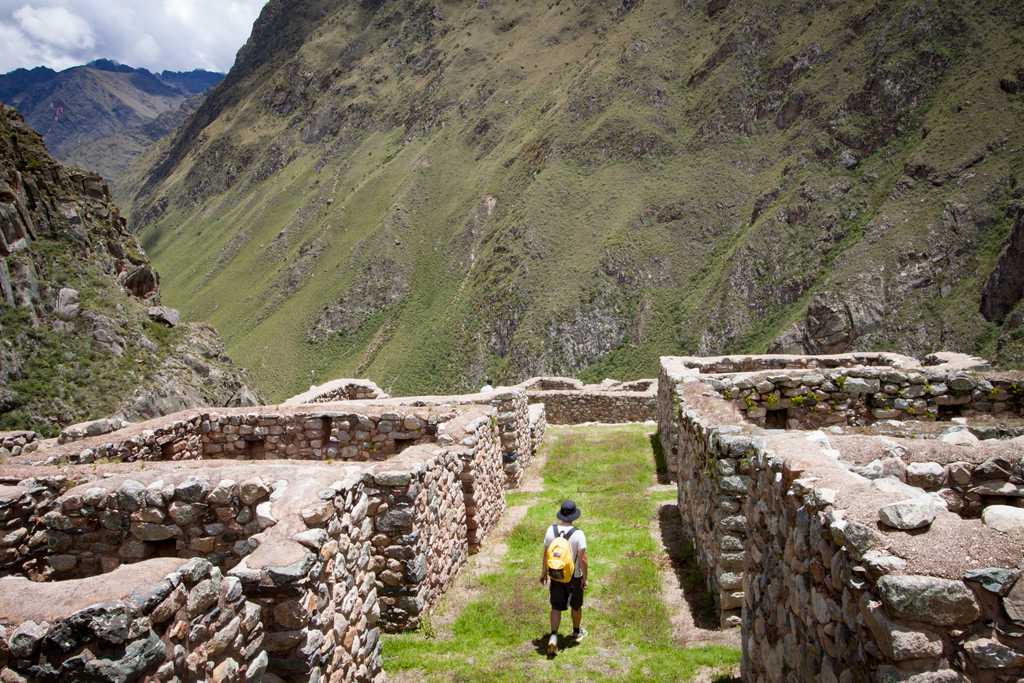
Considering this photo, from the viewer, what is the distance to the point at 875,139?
62.8m

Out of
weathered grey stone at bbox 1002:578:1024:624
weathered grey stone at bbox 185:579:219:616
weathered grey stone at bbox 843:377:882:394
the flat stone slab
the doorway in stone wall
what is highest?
weathered grey stone at bbox 843:377:882:394

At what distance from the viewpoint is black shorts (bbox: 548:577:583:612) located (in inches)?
283

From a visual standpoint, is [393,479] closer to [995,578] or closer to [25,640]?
[25,640]

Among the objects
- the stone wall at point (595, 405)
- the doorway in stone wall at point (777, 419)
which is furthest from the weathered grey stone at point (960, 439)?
the stone wall at point (595, 405)

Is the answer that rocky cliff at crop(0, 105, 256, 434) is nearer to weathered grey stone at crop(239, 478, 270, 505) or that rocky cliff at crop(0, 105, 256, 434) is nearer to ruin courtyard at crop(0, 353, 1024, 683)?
ruin courtyard at crop(0, 353, 1024, 683)

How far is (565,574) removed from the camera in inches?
283

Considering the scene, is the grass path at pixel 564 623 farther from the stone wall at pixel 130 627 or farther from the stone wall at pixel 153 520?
the stone wall at pixel 130 627

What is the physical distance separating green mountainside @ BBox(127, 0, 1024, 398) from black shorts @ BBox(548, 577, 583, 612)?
39828mm

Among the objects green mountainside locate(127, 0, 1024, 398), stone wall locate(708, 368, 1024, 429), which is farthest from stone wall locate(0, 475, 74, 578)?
green mountainside locate(127, 0, 1024, 398)

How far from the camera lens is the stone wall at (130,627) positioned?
11.6 feet

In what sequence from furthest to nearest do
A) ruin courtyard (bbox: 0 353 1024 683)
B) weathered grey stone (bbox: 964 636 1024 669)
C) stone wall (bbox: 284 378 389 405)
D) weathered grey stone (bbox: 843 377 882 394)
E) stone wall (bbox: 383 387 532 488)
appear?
stone wall (bbox: 284 378 389 405), stone wall (bbox: 383 387 532 488), weathered grey stone (bbox: 843 377 882 394), ruin courtyard (bbox: 0 353 1024 683), weathered grey stone (bbox: 964 636 1024 669)

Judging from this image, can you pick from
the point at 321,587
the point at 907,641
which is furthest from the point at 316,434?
the point at 907,641

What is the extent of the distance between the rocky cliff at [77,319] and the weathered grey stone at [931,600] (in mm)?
32372

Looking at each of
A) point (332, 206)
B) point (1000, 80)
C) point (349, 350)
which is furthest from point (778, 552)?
point (332, 206)
